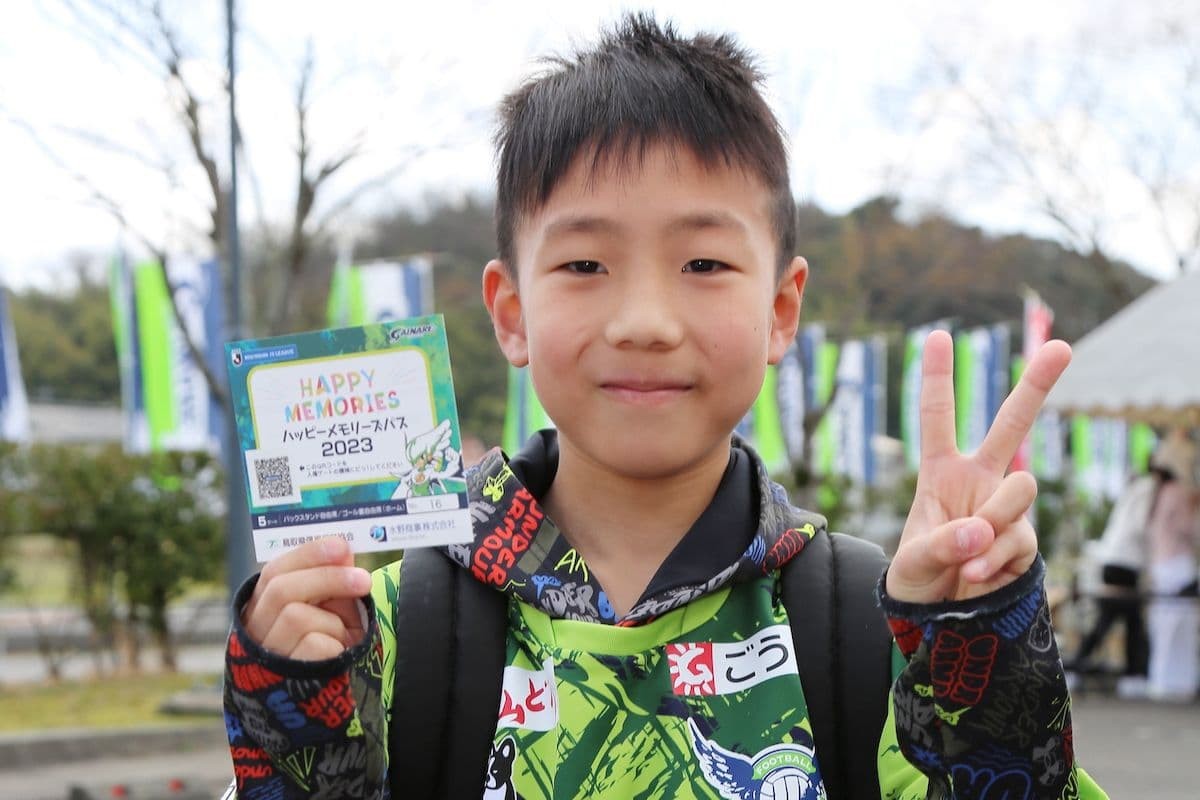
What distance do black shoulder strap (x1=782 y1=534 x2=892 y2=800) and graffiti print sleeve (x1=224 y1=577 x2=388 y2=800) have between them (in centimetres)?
53

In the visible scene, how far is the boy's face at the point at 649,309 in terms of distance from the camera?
160 cm

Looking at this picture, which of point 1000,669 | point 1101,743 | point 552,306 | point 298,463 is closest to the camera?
point 1000,669

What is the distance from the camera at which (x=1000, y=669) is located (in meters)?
1.38

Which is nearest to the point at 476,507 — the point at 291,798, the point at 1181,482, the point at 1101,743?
the point at 291,798

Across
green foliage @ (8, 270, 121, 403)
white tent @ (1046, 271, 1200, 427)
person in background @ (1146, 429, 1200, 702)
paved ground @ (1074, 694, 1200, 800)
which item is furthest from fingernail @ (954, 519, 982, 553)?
green foliage @ (8, 270, 121, 403)

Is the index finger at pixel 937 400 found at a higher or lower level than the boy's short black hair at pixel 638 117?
lower

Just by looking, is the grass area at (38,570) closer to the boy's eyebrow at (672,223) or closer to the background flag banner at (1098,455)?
the boy's eyebrow at (672,223)

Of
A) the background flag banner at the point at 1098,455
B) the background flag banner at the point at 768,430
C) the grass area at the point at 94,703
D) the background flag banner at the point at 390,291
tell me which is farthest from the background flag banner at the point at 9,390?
the background flag banner at the point at 1098,455

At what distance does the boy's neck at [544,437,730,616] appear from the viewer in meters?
1.75

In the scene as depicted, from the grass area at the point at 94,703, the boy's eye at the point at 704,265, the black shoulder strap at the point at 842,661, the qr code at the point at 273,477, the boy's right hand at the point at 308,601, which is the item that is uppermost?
the boy's eye at the point at 704,265

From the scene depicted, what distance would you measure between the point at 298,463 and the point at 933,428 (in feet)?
2.45

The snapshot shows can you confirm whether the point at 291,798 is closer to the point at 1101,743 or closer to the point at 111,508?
the point at 1101,743

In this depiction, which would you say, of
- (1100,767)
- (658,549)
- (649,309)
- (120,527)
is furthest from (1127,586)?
(649,309)

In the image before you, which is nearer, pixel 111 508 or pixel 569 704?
pixel 569 704
